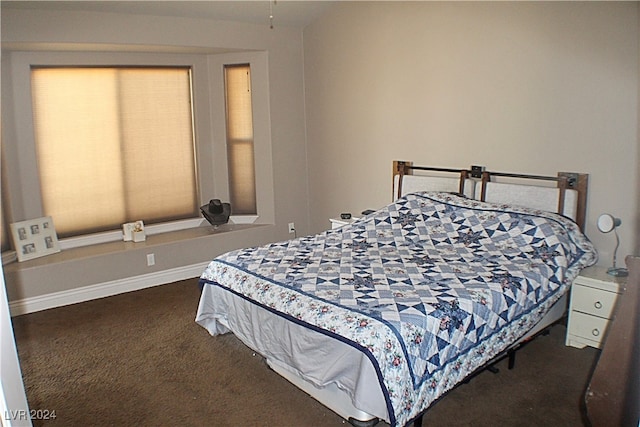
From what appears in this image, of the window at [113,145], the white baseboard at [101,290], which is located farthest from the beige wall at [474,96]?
the white baseboard at [101,290]

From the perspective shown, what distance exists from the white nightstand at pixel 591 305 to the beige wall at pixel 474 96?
0.36m

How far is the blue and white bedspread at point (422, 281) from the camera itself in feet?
7.73

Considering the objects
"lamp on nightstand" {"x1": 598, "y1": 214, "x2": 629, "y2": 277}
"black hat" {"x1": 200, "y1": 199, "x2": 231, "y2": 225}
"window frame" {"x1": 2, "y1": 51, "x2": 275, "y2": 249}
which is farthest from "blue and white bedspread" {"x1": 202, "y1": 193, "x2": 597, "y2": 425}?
"window frame" {"x1": 2, "y1": 51, "x2": 275, "y2": 249}

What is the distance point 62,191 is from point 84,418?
252 cm

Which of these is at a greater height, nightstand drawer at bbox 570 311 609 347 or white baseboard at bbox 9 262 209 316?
nightstand drawer at bbox 570 311 609 347

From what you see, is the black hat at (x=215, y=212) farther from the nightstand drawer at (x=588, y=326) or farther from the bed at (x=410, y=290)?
the nightstand drawer at (x=588, y=326)

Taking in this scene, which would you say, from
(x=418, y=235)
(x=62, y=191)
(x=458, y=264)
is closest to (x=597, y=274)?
(x=458, y=264)

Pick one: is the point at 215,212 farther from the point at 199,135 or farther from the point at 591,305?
the point at 591,305

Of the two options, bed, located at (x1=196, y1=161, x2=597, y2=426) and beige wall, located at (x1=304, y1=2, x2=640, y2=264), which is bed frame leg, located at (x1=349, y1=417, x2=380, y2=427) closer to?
bed, located at (x1=196, y1=161, x2=597, y2=426)

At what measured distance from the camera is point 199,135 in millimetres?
5312

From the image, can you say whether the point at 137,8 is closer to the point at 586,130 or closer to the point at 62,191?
the point at 62,191

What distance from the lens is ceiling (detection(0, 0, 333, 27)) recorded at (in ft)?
12.9

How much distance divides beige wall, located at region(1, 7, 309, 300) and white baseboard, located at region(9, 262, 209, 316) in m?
0.05

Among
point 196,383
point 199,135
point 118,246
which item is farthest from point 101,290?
point 196,383
